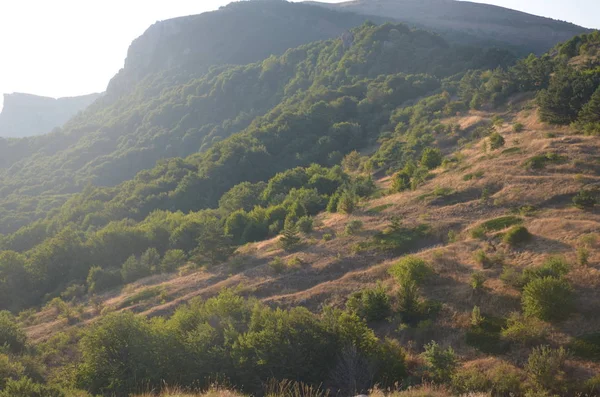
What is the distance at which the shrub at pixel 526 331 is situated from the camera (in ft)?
43.8

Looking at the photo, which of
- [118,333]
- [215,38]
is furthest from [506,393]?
[215,38]

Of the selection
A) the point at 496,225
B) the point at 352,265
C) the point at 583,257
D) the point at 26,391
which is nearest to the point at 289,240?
the point at 352,265

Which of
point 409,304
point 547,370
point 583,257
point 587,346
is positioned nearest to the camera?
point 547,370

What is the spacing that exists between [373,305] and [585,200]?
14.4m

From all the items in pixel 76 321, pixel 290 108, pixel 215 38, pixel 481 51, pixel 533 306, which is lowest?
pixel 76 321

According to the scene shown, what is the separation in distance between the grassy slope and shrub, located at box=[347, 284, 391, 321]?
0.58 metres

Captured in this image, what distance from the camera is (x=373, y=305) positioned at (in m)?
17.5

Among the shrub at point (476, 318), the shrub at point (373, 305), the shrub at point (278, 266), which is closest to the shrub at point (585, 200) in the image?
the shrub at point (476, 318)

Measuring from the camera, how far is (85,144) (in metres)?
109

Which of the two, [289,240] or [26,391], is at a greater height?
[26,391]

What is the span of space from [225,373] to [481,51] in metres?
106

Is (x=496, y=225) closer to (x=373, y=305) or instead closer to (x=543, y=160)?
(x=543, y=160)

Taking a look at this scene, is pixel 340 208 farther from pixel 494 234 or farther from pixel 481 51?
pixel 481 51

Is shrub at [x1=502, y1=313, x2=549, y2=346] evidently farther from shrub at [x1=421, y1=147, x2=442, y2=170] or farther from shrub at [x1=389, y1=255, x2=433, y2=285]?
shrub at [x1=421, y1=147, x2=442, y2=170]
